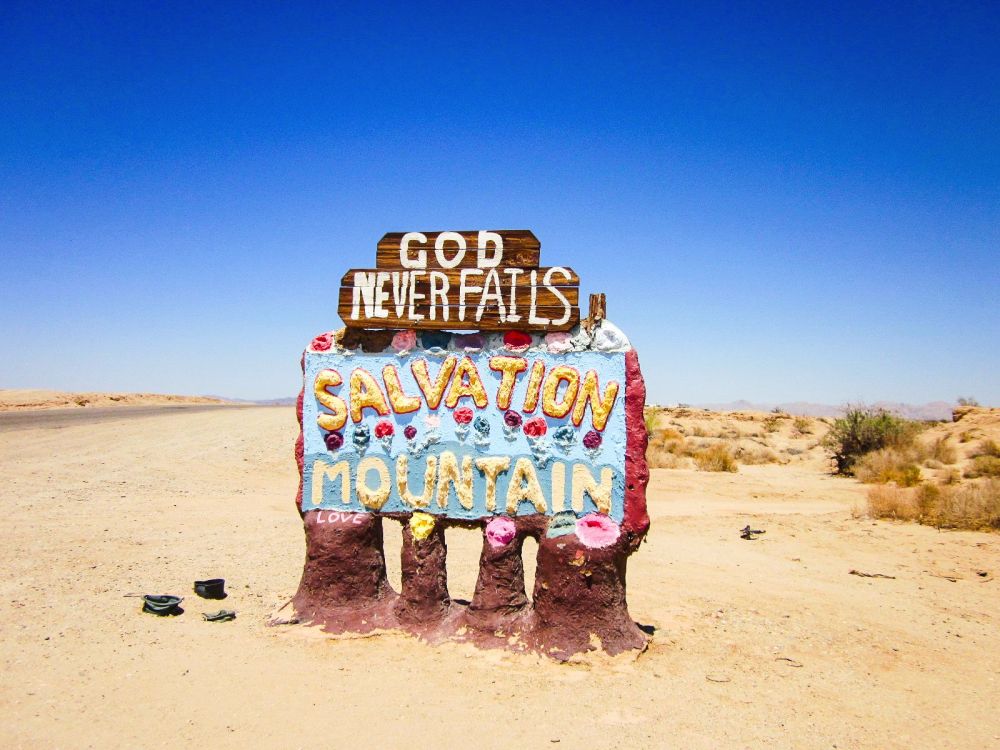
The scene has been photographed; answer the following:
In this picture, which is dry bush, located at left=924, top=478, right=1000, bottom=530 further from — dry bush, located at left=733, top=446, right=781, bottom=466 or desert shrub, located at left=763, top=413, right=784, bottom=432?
desert shrub, located at left=763, top=413, right=784, bottom=432

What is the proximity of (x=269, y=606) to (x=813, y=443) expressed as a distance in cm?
2282

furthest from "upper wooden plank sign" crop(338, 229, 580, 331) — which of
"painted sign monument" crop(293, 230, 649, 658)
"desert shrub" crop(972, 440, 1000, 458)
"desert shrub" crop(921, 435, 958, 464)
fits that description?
"desert shrub" crop(921, 435, 958, 464)

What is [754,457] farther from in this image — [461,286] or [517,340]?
[461,286]

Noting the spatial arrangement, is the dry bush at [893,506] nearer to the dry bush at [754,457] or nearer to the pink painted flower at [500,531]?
the dry bush at [754,457]

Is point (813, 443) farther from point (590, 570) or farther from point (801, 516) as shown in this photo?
point (590, 570)

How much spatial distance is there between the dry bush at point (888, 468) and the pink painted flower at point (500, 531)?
1210cm

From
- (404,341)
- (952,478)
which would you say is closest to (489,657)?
(404,341)

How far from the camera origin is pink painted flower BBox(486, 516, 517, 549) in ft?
18.2

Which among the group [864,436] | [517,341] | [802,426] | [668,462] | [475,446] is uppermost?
[517,341]

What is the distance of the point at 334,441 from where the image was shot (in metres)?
5.95

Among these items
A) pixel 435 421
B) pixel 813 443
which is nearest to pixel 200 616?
pixel 435 421

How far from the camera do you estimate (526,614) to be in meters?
5.59

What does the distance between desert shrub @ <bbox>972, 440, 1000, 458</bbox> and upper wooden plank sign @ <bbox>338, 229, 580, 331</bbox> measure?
16.3 m

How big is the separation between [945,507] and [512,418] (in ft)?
29.2
